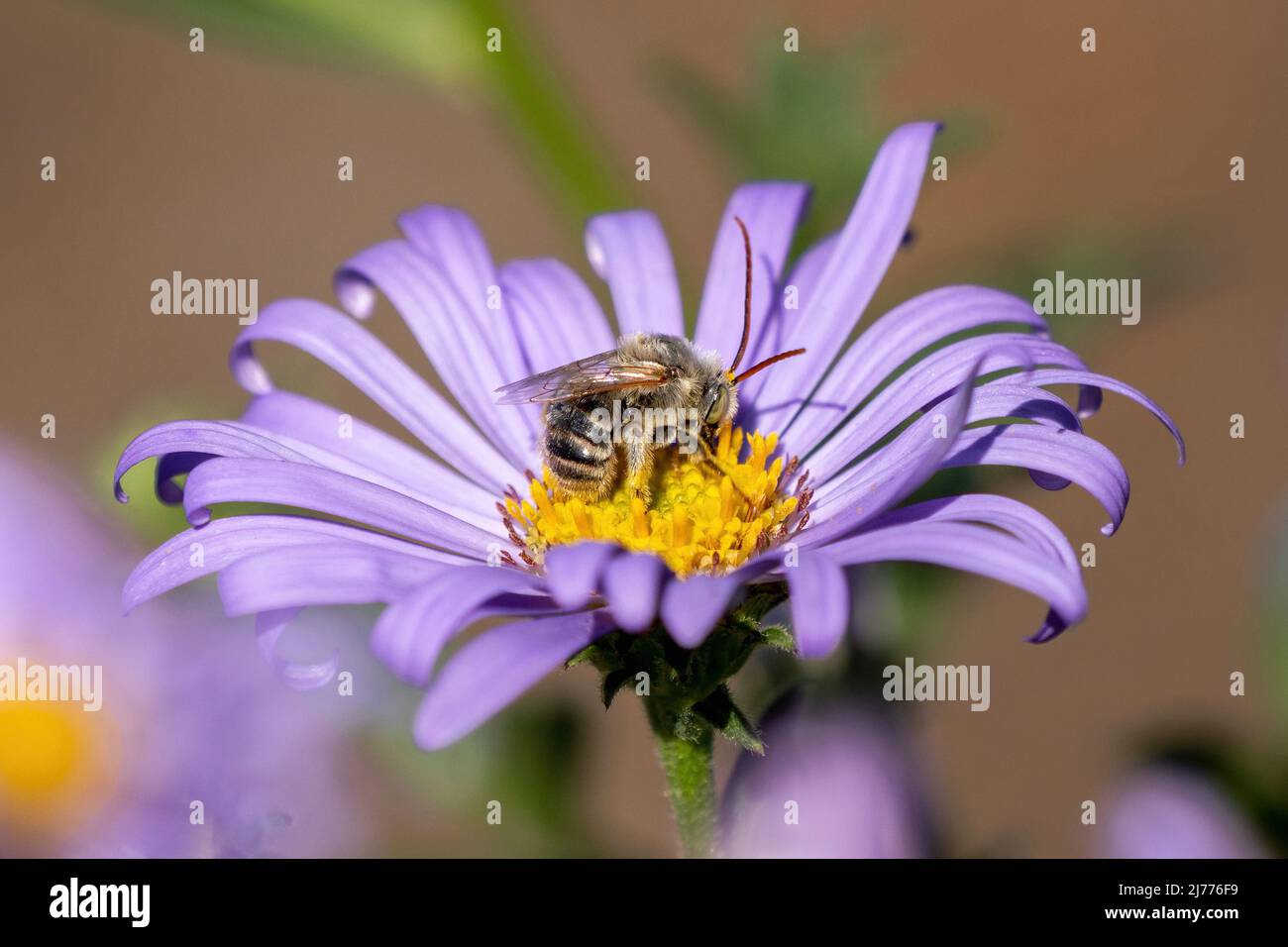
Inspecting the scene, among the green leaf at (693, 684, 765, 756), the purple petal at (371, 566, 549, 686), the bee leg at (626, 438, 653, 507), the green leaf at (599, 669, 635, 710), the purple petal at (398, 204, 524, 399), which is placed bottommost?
the green leaf at (693, 684, 765, 756)

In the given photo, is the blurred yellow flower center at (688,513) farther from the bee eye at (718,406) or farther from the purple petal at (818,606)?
the purple petal at (818,606)

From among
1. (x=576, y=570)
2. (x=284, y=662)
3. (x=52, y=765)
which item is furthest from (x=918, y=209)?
(x=576, y=570)

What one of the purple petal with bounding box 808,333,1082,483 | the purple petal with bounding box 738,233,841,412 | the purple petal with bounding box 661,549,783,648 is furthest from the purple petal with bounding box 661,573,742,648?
the purple petal with bounding box 738,233,841,412

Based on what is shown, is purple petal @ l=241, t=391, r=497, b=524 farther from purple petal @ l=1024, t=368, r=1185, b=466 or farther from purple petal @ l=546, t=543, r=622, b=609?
purple petal @ l=1024, t=368, r=1185, b=466

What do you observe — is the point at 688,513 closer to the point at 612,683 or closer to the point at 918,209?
the point at 612,683

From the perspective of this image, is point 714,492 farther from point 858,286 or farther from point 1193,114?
point 1193,114

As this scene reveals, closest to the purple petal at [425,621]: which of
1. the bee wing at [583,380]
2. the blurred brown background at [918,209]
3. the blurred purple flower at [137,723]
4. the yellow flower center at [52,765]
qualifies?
the bee wing at [583,380]
